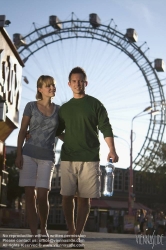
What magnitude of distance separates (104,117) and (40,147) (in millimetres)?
734

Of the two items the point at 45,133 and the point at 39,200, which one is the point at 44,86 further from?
the point at 39,200

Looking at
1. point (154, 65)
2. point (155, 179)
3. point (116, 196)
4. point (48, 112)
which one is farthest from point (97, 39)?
point (48, 112)

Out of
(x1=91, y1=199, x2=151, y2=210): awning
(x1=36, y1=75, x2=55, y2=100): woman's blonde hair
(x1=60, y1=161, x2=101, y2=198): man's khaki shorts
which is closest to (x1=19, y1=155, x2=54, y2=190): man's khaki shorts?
(x1=60, y1=161, x2=101, y2=198): man's khaki shorts

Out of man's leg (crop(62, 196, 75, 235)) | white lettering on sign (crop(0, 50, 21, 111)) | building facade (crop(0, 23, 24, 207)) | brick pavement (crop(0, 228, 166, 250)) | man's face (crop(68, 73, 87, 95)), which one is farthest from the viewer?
white lettering on sign (crop(0, 50, 21, 111))

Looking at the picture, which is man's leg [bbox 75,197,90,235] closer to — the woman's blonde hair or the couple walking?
the couple walking

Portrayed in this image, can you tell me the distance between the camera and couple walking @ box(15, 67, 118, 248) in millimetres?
6105

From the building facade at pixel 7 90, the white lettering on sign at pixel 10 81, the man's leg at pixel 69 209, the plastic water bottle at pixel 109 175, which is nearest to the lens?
the man's leg at pixel 69 209

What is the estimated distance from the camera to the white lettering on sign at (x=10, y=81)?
14.8 m

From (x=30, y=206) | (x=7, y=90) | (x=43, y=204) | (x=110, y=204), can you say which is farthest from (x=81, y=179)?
(x=110, y=204)

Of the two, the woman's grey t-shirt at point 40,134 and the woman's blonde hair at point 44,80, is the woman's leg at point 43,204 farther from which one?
the woman's blonde hair at point 44,80

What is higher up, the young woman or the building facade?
the building facade

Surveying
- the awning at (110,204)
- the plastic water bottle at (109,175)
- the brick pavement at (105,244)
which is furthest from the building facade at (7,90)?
the awning at (110,204)

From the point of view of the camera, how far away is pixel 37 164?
6.20m

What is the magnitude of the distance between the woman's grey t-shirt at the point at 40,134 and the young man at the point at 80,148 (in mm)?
125
